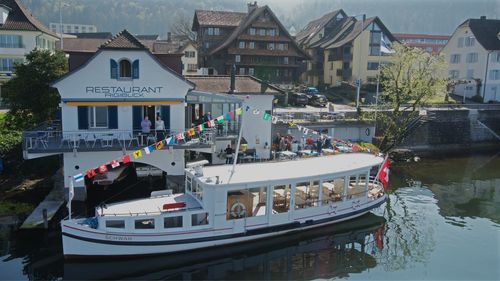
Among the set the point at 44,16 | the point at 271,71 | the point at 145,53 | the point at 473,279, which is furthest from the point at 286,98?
the point at 44,16

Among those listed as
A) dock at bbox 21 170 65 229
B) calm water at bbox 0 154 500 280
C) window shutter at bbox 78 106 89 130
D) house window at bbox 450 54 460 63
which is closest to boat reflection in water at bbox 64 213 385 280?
calm water at bbox 0 154 500 280

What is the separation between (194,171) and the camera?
949 inches

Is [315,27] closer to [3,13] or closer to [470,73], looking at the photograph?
[470,73]

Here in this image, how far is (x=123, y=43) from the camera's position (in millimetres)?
28016

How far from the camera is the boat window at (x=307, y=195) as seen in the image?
25.1m

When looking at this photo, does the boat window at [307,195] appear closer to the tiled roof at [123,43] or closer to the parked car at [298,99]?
the tiled roof at [123,43]

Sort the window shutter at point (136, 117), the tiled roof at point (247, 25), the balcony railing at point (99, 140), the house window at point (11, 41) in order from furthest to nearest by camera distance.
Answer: the tiled roof at point (247, 25), the house window at point (11, 41), the window shutter at point (136, 117), the balcony railing at point (99, 140)

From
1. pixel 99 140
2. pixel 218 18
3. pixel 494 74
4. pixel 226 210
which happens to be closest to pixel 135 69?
pixel 99 140

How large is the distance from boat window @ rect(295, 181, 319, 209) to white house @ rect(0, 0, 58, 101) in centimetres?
4139

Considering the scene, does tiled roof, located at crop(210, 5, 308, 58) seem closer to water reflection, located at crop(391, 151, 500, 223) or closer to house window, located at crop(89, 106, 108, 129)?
water reflection, located at crop(391, 151, 500, 223)

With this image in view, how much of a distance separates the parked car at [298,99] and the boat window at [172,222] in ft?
116

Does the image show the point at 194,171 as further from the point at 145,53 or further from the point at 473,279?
the point at 473,279

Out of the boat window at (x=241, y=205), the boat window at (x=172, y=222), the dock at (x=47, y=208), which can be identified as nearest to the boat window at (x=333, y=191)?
the boat window at (x=241, y=205)

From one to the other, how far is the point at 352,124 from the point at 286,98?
11.5m
